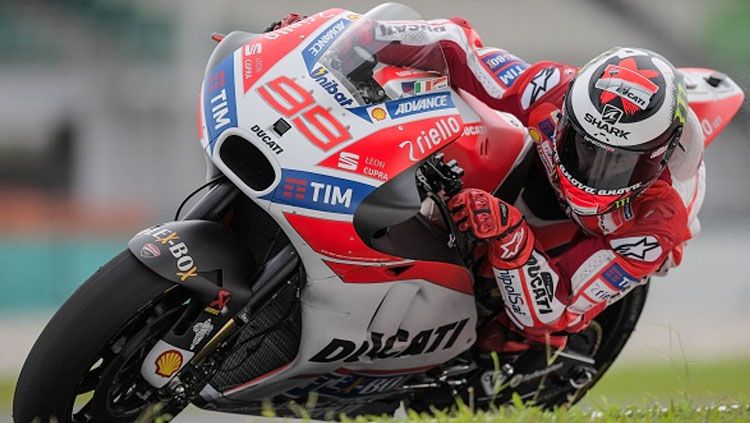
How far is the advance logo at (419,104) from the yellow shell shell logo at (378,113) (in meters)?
0.02

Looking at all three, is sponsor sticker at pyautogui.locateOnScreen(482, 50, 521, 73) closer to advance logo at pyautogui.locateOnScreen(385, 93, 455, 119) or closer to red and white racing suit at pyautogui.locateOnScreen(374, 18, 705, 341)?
red and white racing suit at pyautogui.locateOnScreen(374, 18, 705, 341)

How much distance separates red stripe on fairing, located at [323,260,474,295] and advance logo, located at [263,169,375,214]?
7.5 inches

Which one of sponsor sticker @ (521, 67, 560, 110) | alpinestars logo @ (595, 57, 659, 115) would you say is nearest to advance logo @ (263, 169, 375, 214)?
alpinestars logo @ (595, 57, 659, 115)

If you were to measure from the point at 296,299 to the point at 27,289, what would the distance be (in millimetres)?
4713

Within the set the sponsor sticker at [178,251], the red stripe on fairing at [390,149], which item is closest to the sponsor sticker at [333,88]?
the red stripe on fairing at [390,149]

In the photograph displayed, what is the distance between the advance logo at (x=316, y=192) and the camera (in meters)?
3.30

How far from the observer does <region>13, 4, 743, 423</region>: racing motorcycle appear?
10.8 feet

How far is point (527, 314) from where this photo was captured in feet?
13.1

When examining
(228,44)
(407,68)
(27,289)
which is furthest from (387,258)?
(27,289)

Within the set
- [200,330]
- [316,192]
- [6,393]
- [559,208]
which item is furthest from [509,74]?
[6,393]

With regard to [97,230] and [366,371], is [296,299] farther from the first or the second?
Answer: [97,230]

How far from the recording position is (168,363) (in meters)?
3.35

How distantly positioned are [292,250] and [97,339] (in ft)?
1.97

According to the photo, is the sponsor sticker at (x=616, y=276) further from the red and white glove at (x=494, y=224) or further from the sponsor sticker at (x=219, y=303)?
the sponsor sticker at (x=219, y=303)
